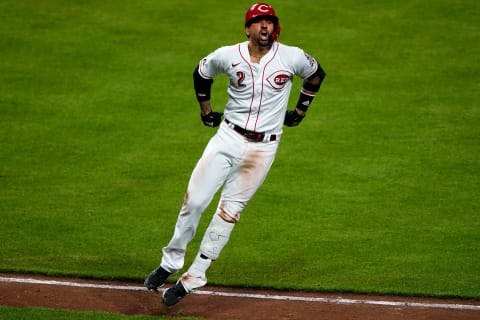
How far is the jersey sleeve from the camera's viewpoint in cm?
715

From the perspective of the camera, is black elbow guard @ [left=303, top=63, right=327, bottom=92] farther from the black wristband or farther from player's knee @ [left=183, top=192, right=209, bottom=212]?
player's knee @ [left=183, top=192, right=209, bottom=212]

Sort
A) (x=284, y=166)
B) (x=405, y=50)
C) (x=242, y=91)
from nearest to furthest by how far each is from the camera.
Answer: (x=242, y=91)
(x=284, y=166)
(x=405, y=50)

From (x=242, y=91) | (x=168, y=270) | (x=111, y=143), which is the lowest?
(x=111, y=143)

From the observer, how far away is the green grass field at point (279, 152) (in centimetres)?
836

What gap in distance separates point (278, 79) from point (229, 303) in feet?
6.23

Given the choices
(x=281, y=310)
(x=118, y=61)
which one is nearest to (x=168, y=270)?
(x=281, y=310)

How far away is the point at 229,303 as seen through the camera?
741 centimetres

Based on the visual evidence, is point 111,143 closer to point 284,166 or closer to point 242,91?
point 284,166

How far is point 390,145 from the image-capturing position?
36.4 ft

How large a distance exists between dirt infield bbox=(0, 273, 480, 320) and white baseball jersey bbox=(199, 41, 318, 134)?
4.73 feet

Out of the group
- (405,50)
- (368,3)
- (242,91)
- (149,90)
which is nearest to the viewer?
(242,91)

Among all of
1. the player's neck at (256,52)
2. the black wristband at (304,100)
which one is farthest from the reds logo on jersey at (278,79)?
the black wristband at (304,100)

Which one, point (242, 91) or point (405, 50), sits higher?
point (242, 91)

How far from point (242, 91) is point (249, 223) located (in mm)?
2394
